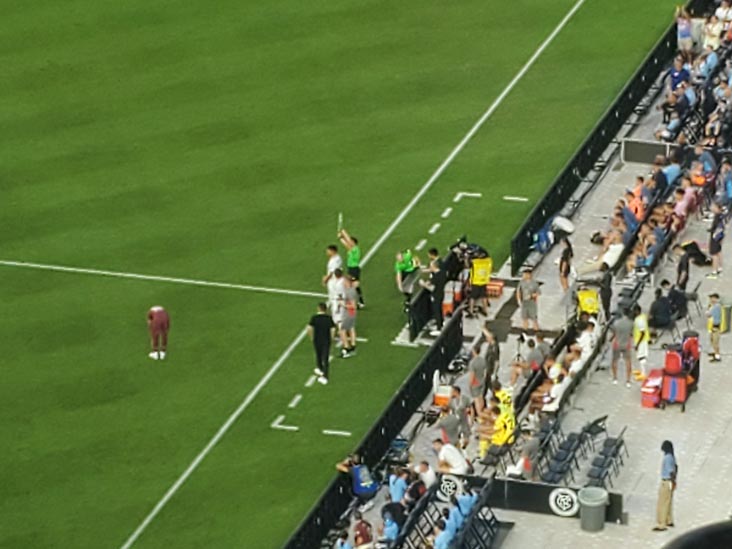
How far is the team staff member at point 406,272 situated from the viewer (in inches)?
1677

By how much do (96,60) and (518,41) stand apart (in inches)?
424

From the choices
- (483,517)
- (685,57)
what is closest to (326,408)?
(483,517)

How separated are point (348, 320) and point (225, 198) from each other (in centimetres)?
823

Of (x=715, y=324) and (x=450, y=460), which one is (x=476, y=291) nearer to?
(x=715, y=324)

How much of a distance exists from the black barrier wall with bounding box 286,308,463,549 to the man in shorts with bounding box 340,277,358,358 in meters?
1.78

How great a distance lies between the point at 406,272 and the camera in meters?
42.9

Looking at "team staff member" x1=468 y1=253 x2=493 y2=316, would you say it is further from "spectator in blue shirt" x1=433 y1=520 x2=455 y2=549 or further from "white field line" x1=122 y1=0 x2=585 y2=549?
→ "spectator in blue shirt" x1=433 y1=520 x2=455 y2=549

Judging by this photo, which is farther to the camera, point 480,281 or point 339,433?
point 480,281

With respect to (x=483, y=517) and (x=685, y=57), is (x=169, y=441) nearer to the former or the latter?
(x=483, y=517)

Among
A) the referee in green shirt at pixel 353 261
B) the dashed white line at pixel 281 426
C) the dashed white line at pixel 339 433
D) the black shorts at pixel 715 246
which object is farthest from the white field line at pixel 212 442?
the black shorts at pixel 715 246

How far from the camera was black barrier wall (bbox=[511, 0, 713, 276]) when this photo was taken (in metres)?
44.2

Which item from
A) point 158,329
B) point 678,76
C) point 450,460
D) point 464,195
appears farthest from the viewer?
point 678,76

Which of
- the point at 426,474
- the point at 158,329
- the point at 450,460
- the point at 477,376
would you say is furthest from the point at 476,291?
the point at 426,474

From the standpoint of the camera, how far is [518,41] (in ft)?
183
